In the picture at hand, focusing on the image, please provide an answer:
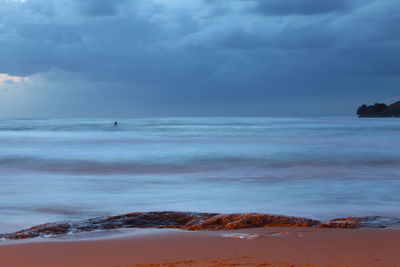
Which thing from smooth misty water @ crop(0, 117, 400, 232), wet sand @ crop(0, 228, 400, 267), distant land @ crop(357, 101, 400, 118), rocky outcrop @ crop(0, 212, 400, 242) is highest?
distant land @ crop(357, 101, 400, 118)

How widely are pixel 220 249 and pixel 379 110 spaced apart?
451 feet

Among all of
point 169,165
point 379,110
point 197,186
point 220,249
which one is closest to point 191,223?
point 220,249

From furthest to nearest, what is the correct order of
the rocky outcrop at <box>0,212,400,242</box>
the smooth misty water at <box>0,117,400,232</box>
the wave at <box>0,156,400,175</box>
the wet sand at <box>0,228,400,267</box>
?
the wave at <box>0,156,400,175</box> → the smooth misty water at <box>0,117,400,232</box> → the rocky outcrop at <box>0,212,400,242</box> → the wet sand at <box>0,228,400,267</box>

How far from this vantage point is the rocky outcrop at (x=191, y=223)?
222 inches

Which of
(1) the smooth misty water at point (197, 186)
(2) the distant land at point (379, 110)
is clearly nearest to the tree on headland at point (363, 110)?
(2) the distant land at point (379, 110)

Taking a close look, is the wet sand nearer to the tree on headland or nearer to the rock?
the rock

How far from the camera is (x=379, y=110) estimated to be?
13112 centimetres

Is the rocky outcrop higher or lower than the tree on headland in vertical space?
lower

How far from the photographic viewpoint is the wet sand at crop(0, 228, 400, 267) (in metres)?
4.22

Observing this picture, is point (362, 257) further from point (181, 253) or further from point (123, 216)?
point (123, 216)

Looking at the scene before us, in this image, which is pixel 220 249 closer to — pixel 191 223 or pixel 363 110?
pixel 191 223

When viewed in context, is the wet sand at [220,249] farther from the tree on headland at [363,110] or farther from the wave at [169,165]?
the tree on headland at [363,110]

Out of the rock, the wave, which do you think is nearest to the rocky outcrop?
the rock

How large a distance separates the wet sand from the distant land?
130898 mm
